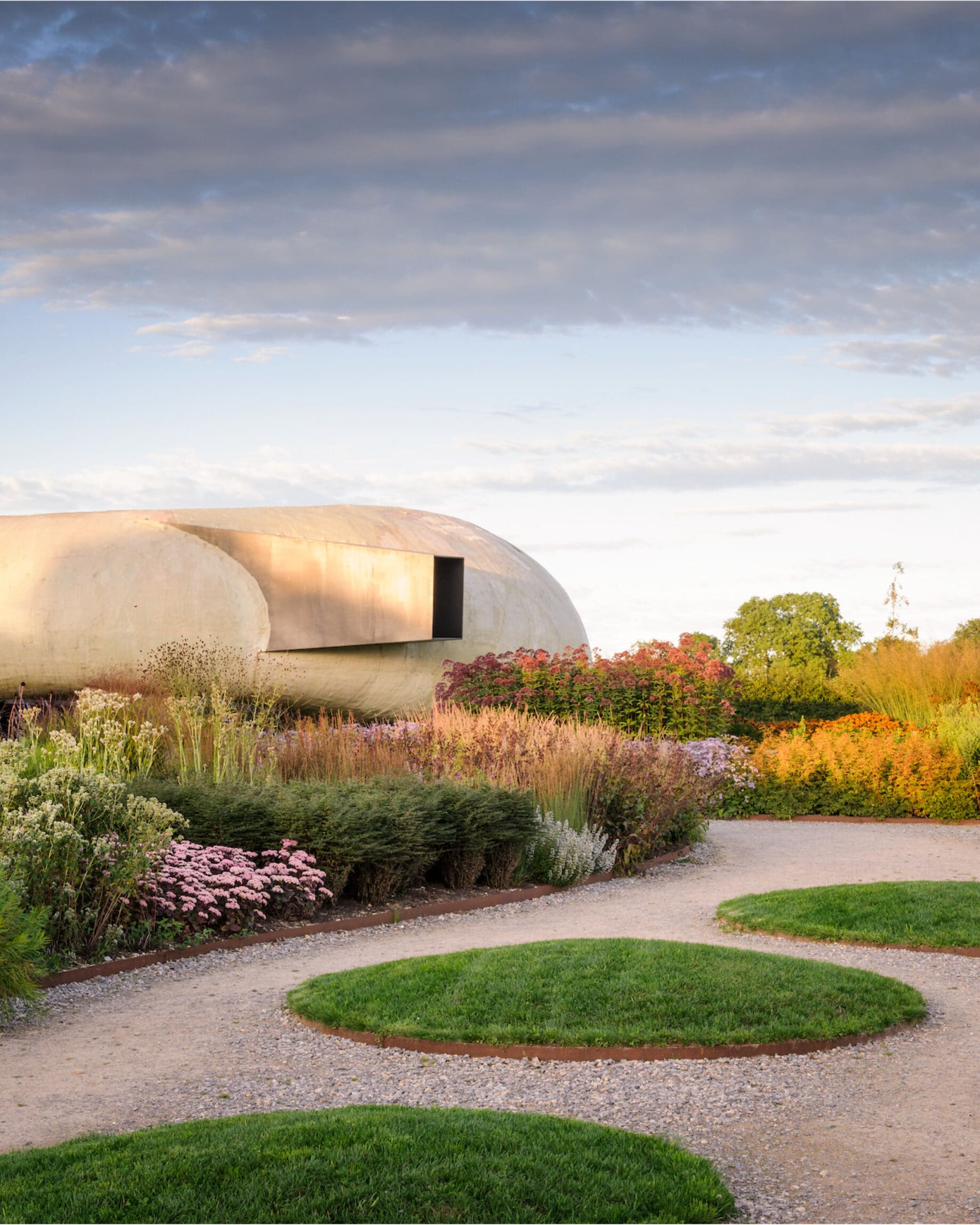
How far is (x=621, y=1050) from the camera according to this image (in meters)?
4.68

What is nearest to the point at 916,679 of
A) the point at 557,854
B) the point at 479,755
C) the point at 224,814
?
the point at 479,755

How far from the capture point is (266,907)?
7273mm

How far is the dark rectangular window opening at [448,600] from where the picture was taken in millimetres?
20094

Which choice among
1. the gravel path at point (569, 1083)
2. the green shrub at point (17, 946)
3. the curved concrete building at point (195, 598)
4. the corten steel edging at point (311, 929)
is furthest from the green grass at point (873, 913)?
the curved concrete building at point (195, 598)

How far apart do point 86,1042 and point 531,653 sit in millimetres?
11419

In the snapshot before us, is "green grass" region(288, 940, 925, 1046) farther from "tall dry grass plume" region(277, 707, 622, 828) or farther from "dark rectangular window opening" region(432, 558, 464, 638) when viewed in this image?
"dark rectangular window opening" region(432, 558, 464, 638)

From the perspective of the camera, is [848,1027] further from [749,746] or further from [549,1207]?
[749,746]

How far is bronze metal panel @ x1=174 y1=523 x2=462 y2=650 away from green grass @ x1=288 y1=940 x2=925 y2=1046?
13321 millimetres

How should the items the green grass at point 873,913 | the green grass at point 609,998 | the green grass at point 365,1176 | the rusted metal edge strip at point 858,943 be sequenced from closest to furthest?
the green grass at point 365,1176 → the green grass at point 609,998 → the rusted metal edge strip at point 858,943 → the green grass at point 873,913

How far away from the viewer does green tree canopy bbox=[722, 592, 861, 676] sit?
39938mm

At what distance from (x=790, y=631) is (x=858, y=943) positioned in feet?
113

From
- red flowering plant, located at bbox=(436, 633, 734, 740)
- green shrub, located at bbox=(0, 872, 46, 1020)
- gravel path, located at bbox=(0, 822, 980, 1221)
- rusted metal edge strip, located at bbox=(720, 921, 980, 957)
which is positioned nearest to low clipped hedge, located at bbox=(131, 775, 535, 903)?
gravel path, located at bbox=(0, 822, 980, 1221)

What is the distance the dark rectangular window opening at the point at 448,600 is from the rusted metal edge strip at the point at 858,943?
12.9m

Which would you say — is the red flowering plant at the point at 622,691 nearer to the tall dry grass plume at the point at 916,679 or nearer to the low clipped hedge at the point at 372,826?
the tall dry grass plume at the point at 916,679
